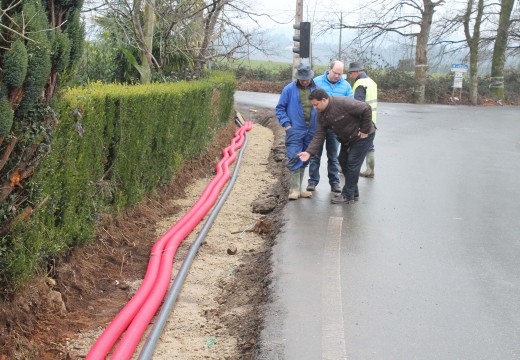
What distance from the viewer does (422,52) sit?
1394 inches

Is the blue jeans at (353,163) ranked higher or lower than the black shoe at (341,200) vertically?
higher

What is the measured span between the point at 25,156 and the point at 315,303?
2.61m

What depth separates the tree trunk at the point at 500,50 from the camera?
36.9 meters

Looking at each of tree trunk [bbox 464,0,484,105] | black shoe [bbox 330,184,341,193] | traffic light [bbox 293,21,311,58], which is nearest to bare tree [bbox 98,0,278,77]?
traffic light [bbox 293,21,311,58]

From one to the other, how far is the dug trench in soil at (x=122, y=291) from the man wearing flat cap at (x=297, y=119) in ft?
1.86

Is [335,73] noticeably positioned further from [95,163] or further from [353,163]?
[95,163]

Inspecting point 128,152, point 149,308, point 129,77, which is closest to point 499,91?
point 129,77

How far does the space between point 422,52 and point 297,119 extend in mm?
26725

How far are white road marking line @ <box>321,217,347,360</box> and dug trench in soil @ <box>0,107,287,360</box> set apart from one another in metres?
0.54

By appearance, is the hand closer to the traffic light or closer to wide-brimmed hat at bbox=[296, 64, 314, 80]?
wide-brimmed hat at bbox=[296, 64, 314, 80]

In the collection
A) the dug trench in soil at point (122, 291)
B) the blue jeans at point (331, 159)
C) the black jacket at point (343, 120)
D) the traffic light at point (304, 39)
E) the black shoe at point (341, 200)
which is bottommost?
the dug trench in soil at point (122, 291)

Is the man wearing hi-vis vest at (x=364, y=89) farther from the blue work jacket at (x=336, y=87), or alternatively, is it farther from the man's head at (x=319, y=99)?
the man's head at (x=319, y=99)

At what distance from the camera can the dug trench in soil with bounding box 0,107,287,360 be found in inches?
213

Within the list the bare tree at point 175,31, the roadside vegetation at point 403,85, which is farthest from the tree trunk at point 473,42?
the bare tree at point 175,31
